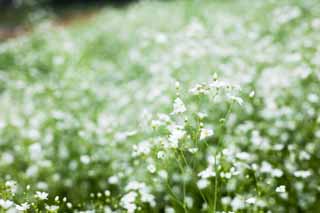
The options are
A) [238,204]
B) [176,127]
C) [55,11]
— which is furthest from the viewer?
[55,11]

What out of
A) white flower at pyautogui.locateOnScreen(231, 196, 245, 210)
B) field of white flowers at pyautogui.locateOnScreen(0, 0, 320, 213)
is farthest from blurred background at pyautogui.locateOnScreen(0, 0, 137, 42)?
white flower at pyautogui.locateOnScreen(231, 196, 245, 210)

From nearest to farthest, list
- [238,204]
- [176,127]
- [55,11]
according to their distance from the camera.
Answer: [176,127]
[238,204]
[55,11]

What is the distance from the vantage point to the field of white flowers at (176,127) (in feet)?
9.14

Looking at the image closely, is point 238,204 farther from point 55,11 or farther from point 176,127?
point 55,11

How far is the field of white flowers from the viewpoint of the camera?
279 centimetres

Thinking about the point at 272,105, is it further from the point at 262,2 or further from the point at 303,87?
the point at 262,2

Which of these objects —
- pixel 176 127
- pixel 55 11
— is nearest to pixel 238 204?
pixel 176 127

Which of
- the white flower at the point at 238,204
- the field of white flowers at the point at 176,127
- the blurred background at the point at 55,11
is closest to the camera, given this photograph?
the white flower at the point at 238,204

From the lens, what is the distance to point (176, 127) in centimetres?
225

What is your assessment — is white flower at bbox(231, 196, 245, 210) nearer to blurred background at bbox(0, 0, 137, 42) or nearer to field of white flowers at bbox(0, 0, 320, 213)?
field of white flowers at bbox(0, 0, 320, 213)

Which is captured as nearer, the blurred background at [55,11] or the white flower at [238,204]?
the white flower at [238,204]

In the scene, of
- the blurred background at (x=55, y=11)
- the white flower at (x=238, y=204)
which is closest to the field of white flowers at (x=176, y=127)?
the white flower at (x=238, y=204)

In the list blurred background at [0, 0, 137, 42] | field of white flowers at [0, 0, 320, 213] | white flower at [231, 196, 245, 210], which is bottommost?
white flower at [231, 196, 245, 210]

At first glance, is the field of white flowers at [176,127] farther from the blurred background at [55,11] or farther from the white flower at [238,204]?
the blurred background at [55,11]
